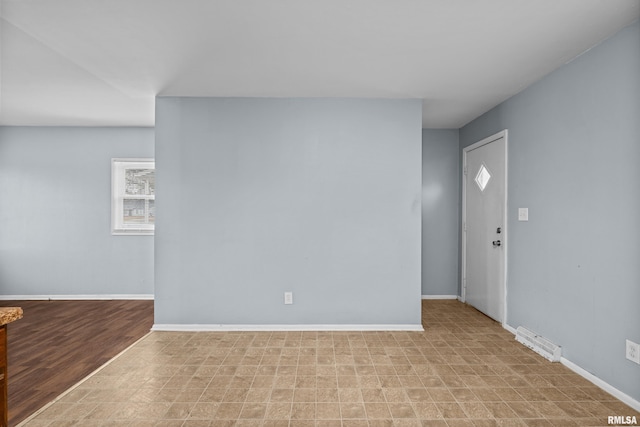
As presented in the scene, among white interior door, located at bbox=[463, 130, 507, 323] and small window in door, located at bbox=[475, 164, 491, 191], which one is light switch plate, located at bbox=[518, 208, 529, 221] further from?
small window in door, located at bbox=[475, 164, 491, 191]

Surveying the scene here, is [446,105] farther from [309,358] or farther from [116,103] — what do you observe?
[116,103]

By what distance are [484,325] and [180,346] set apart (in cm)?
334

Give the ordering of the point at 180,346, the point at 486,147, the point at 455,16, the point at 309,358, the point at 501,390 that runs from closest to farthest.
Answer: the point at 455,16, the point at 501,390, the point at 309,358, the point at 180,346, the point at 486,147

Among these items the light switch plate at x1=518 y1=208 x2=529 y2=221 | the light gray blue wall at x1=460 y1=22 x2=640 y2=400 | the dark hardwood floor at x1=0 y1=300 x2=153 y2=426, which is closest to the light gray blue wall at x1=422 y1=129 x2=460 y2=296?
the light gray blue wall at x1=460 y1=22 x2=640 y2=400

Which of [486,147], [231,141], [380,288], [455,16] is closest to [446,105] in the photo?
[486,147]

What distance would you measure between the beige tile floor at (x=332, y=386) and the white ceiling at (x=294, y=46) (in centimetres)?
259

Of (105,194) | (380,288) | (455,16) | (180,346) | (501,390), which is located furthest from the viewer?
(105,194)

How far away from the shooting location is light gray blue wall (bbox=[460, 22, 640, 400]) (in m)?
2.26

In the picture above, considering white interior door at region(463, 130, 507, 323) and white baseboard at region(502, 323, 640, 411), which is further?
white interior door at region(463, 130, 507, 323)

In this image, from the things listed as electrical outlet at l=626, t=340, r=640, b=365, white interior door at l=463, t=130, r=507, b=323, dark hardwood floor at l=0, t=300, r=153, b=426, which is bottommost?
dark hardwood floor at l=0, t=300, r=153, b=426

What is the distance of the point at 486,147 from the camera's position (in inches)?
167

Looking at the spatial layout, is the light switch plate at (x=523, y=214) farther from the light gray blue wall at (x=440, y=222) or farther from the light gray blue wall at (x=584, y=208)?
the light gray blue wall at (x=440, y=222)

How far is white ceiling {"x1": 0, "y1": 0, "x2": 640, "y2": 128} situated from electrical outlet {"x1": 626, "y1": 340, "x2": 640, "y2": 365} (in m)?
2.16

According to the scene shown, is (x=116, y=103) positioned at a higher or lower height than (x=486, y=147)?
higher
